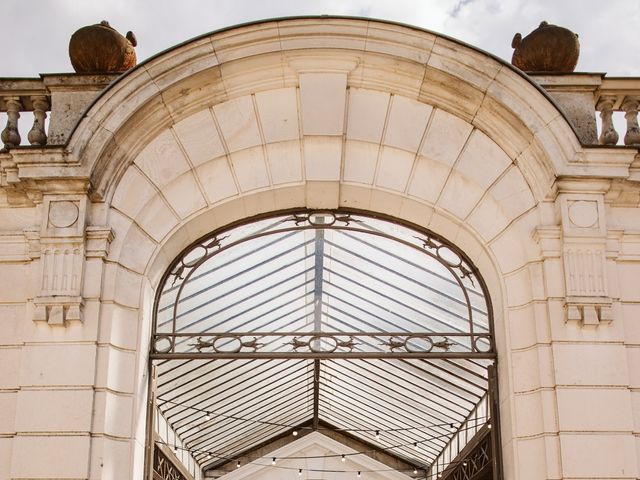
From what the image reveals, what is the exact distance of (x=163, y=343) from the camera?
1125cm

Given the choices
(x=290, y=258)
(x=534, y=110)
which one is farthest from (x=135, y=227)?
(x=534, y=110)

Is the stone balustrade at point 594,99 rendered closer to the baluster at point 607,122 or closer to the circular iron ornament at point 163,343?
the baluster at point 607,122

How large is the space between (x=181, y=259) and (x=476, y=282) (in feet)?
10.4

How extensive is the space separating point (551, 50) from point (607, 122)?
973 millimetres

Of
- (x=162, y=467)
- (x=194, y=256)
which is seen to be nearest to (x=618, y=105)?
(x=194, y=256)

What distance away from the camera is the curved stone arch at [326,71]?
10.1m

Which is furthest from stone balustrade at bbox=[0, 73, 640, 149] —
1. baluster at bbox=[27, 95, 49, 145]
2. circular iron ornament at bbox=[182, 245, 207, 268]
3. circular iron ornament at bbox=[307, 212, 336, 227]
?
circular iron ornament at bbox=[307, 212, 336, 227]

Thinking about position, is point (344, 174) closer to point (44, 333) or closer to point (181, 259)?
point (181, 259)

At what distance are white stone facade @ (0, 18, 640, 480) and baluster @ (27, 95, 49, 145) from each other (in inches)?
6.6

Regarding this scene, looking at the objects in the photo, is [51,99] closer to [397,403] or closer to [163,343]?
[163,343]

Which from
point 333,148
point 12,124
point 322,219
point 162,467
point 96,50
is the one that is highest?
point 96,50

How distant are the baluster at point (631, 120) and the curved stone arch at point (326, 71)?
847 millimetres

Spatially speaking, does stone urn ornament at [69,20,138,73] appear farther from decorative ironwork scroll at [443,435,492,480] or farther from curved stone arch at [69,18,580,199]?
decorative ironwork scroll at [443,435,492,480]

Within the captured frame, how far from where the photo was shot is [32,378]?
954 cm
